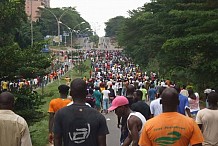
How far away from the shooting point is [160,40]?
117 feet

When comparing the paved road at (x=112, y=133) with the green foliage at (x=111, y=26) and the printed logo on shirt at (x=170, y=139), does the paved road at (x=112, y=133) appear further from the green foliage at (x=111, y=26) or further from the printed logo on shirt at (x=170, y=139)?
the green foliage at (x=111, y=26)

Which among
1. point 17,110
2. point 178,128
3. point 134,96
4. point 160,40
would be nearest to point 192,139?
point 178,128

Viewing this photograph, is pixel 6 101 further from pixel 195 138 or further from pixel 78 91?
pixel 195 138

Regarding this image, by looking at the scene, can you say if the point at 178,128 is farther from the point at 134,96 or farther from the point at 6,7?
the point at 6,7

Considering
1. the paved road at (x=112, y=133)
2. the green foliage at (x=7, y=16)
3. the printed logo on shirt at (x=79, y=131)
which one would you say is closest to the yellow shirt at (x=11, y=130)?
the printed logo on shirt at (x=79, y=131)

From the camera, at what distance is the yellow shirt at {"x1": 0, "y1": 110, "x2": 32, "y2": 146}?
5906 mm

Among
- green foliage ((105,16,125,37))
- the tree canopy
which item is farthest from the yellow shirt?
green foliage ((105,16,125,37))

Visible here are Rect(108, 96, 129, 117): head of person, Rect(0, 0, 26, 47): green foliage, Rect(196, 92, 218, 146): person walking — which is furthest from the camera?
Rect(0, 0, 26, 47): green foliage

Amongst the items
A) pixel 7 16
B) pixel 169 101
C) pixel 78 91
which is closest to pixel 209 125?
pixel 169 101

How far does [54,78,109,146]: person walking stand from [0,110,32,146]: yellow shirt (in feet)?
2.42

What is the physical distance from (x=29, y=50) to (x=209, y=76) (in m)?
12.2

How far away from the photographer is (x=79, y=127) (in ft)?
17.2

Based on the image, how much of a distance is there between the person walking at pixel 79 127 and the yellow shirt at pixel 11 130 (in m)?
0.74

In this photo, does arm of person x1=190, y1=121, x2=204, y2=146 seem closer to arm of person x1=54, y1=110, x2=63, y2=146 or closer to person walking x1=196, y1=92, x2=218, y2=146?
arm of person x1=54, y1=110, x2=63, y2=146
